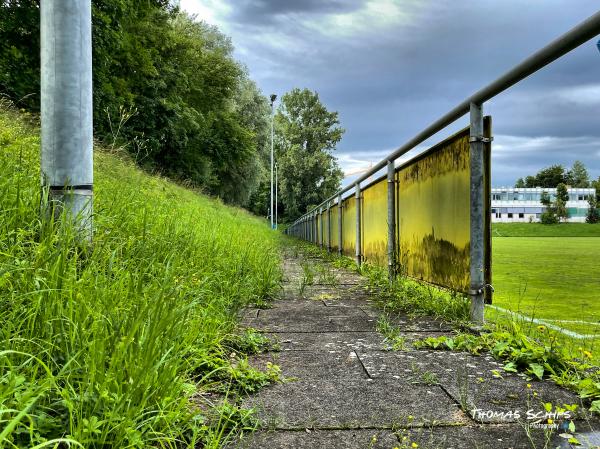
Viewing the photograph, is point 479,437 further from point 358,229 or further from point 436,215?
point 358,229

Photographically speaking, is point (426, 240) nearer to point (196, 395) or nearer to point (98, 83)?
point (196, 395)

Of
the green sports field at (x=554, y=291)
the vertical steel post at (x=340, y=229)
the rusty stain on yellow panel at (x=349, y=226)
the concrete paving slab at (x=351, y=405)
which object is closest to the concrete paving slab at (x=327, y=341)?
the concrete paving slab at (x=351, y=405)

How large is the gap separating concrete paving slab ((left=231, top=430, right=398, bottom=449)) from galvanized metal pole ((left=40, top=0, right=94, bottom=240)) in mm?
1629

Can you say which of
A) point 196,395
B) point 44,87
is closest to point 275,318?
point 196,395

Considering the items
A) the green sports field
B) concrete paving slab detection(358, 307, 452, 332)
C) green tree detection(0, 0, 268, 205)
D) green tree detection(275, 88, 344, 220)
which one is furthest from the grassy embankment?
green tree detection(275, 88, 344, 220)

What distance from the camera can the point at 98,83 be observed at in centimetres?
1238

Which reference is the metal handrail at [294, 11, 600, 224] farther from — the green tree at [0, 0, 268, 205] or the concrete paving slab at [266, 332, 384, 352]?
the green tree at [0, 0, 268, 205]

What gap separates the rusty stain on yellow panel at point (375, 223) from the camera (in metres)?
5.52

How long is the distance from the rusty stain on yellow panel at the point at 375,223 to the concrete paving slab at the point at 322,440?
390 centimetres

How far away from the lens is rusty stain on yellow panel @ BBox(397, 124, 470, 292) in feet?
10.3

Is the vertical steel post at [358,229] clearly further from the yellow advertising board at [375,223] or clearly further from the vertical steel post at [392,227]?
the vertical steel post at [392,227]

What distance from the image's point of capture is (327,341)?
9.10 ft

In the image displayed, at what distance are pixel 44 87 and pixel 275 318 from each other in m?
2.15

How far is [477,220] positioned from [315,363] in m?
1.38
